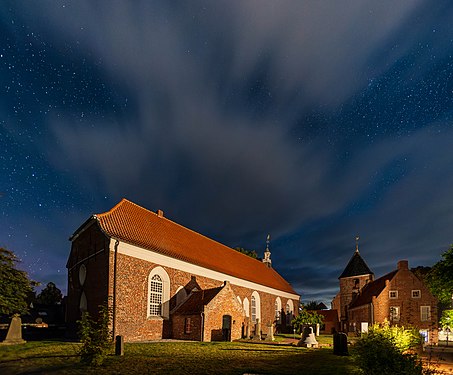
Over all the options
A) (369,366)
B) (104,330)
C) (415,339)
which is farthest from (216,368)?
(415,339)

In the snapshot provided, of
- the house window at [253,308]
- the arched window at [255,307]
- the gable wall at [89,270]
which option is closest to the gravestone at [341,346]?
the gable wall at [89,270]

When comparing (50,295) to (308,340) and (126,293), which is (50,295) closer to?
(126,293)

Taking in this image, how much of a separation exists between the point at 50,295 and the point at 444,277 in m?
51.7

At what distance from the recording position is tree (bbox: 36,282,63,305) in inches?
2071

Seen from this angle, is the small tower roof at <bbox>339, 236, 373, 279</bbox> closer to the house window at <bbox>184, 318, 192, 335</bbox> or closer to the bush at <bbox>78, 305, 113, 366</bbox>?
the house window at <bbox>184, 318, 192, 335</bbox>

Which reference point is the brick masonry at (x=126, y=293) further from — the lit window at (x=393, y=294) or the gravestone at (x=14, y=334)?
the lit window at (x=393, y=294)

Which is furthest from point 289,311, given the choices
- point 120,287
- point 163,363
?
point 163,363

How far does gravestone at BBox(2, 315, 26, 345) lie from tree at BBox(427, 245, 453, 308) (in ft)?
84.9

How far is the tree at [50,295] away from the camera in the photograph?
173ft

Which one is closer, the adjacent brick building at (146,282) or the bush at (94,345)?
the bush at (94,345)

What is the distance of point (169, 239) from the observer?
1180 inches

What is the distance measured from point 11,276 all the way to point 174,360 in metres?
13.5

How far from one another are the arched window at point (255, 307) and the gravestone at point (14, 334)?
2435 centimetres

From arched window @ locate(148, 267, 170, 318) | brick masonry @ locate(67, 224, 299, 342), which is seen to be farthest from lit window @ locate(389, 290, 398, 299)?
arched window @ locate(148, 267, 170, 318)
